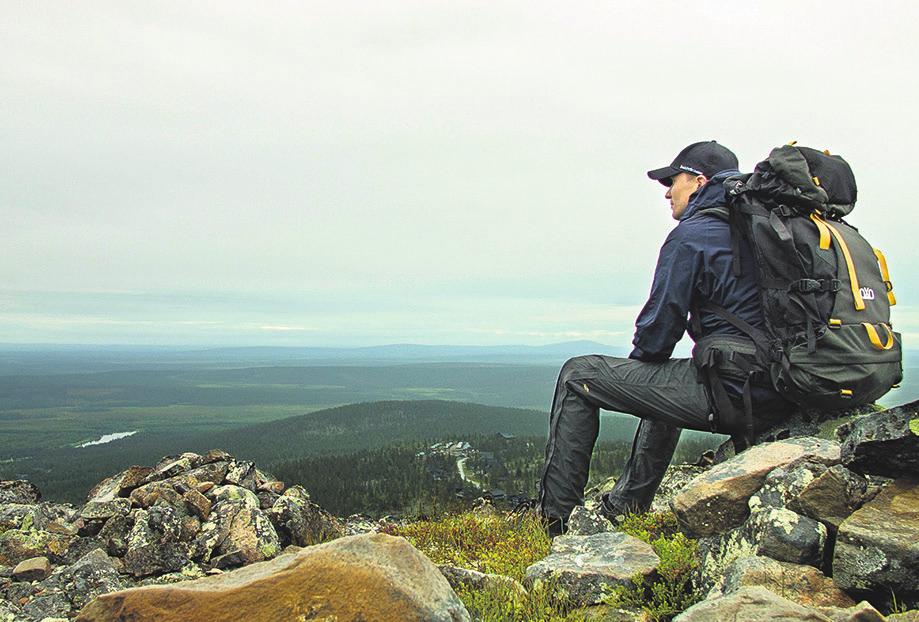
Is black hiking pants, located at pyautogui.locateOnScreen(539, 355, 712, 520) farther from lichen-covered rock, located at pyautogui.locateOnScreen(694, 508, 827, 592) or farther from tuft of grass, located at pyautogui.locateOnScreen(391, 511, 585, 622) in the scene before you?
lichen-covered rock, located at pyautogui.locateOnScreen(694, 508, 827, 592)

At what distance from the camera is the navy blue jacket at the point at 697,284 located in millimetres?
7203

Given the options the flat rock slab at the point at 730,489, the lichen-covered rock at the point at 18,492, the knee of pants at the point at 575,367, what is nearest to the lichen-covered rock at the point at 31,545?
the lichen-covered rock at the point at 18,492

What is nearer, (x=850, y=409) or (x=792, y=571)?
(x=792, y=571)

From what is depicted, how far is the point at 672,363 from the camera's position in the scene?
7.68 m

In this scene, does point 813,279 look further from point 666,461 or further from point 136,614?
point 136,614

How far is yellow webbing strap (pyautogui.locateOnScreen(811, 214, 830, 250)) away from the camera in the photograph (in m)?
6.51

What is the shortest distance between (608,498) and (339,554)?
17.8 ft

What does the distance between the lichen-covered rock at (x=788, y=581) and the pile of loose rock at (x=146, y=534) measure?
6243 millimetres

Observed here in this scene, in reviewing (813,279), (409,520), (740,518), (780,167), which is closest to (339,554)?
(740,518)

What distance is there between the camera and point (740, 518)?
238 inches

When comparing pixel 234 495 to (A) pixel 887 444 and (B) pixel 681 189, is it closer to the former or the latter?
(B) pixel 681 189

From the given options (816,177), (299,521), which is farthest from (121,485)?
(816,177)

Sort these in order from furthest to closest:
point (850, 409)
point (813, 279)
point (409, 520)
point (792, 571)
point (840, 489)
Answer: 1. point (409, 520)
2. point (850, 409)
3. point (813, 279)
4. point (840, 489)
5. point (792, 571)

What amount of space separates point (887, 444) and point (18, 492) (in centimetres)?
1435
